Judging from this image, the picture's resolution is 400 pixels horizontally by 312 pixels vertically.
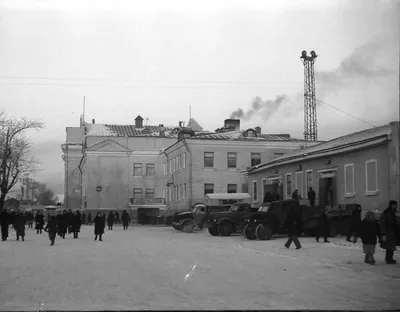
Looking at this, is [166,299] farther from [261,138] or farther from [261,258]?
[261,138]

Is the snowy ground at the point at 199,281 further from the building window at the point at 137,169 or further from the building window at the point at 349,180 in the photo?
the building window at the point at 137,169

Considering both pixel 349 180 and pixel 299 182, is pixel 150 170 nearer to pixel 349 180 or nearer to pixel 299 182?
pixel 299 182

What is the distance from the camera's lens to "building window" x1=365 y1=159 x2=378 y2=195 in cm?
2841

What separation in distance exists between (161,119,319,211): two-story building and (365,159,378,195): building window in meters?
26.8

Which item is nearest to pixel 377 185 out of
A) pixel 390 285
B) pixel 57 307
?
pixel 390 285

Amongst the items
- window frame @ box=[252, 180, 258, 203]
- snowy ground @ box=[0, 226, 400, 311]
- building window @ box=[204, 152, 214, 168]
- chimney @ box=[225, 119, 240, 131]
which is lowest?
snowy ground @ box=[0, 226, 400, 311]

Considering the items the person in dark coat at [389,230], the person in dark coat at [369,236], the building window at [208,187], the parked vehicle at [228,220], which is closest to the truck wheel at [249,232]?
the parked vehicle at [228,220]

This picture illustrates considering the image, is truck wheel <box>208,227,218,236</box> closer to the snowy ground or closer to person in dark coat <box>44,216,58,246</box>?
person in dark coat <box>44,216,58,246</box>

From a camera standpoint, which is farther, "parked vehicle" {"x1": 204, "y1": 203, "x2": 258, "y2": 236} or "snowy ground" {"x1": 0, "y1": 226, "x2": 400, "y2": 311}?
"parked vehicle" {"x1": 204, "y1": 203, "x2": 258, "y2": 236}

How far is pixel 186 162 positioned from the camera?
182 feet

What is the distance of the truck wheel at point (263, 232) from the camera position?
2759cm

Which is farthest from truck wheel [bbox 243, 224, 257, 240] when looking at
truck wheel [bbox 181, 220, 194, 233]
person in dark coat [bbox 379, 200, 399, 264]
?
person in dark coat [bbox 379, 200, 399, 264]

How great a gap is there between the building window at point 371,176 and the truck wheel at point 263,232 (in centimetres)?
530

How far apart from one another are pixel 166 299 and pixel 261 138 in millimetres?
48450
